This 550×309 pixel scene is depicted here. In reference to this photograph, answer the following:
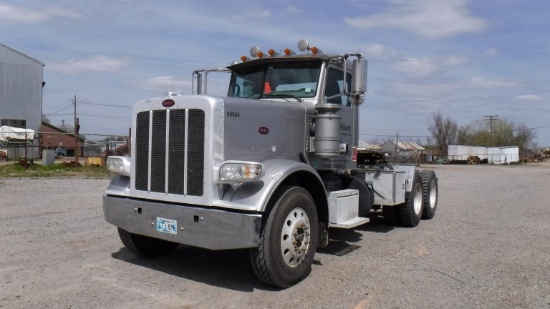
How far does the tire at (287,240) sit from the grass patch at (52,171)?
16.0 metres

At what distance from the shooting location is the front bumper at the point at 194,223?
4.51 m

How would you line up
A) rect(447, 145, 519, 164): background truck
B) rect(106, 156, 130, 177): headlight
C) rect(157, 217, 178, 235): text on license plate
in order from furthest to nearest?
rect(447, 145, 519, 164): background truck < rect(106, 156, 130, 177): headlight < rect(157, 217, 178, 235): text on license plate

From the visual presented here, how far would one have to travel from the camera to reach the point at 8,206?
412 inches

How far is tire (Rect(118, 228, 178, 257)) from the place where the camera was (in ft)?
19.3

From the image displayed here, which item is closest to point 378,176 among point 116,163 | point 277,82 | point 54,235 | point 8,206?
point 277,82

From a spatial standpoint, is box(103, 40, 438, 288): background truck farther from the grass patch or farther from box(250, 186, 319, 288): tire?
the grass patch

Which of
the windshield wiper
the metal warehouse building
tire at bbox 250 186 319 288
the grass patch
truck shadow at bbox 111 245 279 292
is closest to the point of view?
tire at bbox 250 186 319 288

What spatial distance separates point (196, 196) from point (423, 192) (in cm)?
608

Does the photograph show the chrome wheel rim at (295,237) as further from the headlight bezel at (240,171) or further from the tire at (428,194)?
the tire at (428,194)

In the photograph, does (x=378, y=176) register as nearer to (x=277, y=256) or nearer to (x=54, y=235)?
(x=277, y=256)

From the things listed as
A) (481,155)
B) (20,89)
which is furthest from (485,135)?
(20,89)

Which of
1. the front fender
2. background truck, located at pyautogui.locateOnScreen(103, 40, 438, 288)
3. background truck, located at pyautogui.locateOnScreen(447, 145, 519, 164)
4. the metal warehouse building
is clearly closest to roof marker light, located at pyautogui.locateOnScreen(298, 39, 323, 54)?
background truck, located at pyautogui.locateOnScreen(103, 40, 438, 288)

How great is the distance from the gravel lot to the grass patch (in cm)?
1058

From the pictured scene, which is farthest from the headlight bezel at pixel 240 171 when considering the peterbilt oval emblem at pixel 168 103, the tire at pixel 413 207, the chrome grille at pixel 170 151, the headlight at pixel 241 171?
the tire at pixel 413 207
